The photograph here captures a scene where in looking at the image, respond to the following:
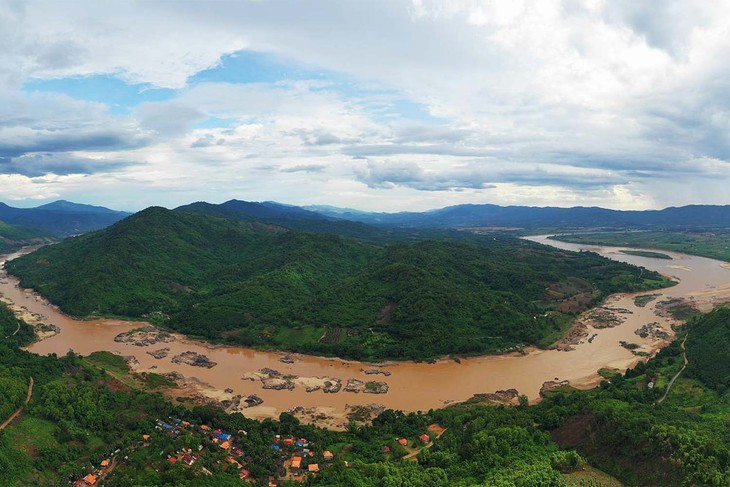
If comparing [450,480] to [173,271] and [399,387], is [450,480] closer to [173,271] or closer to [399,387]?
[399,387]

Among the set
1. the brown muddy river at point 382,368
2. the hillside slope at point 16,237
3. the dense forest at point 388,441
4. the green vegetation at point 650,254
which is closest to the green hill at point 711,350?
the dense forest at point 388,441

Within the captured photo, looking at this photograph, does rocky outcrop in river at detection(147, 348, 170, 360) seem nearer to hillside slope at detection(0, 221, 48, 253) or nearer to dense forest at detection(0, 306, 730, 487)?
dense forest at detection(0, 306, 730, 487)

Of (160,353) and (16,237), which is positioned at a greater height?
(16,237)

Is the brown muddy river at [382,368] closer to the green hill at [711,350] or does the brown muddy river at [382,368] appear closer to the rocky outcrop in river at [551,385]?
the rocky outcrop in river at [551,385]

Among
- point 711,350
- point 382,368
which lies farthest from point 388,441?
point 711,350

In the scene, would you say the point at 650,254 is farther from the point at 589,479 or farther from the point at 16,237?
the point at 16,237

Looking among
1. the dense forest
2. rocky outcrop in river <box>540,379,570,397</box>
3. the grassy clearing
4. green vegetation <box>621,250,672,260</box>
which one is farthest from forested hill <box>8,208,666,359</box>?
green vegetation <box>621,250,672,260</box>

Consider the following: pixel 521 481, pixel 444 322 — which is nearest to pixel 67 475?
pixel 521 481
